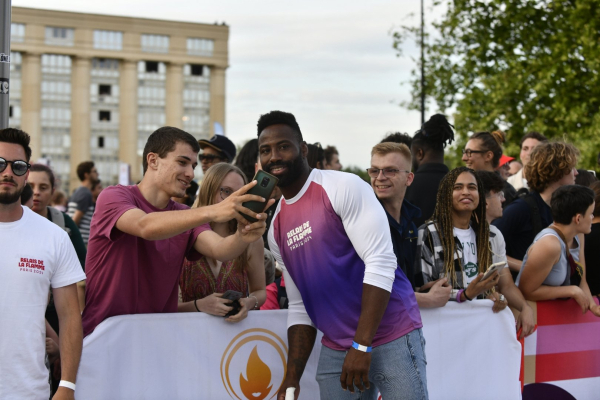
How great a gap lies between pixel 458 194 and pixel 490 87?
43.8ft

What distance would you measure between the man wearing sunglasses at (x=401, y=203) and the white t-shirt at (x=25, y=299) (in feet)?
6.63

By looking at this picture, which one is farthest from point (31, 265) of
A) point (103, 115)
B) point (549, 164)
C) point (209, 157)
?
point (103, 115)

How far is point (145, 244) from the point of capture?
3.62 meters

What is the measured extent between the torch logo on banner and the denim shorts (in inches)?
32.4

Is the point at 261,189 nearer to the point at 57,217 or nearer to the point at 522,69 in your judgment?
the point at 57,217

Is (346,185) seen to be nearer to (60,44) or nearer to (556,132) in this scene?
(556,132)

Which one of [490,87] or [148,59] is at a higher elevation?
[148,59]

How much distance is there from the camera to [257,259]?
4.52 meters

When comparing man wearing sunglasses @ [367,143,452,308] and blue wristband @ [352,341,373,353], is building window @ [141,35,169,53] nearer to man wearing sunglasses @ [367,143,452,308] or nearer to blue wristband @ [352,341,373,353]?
man wearing sunglasses @ [367,143,452,308]

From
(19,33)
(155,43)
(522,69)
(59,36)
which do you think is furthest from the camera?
(155,43)

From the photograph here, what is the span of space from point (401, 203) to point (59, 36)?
8858cm

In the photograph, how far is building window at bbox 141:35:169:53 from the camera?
288ft

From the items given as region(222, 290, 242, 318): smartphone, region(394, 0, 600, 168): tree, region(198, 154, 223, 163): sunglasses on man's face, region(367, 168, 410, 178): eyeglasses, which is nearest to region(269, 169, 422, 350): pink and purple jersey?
region(222, 290, 242, 318): smartphone

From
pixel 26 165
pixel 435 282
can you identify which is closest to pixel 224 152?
pixel 435 282
